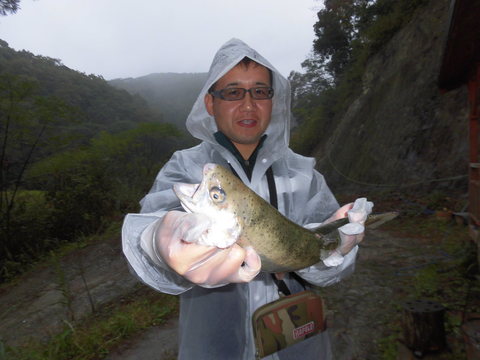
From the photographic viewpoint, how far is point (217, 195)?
147 cm

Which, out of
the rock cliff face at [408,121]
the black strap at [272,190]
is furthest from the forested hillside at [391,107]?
the black strap at [272,190]

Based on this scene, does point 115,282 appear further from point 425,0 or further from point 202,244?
point 425,0

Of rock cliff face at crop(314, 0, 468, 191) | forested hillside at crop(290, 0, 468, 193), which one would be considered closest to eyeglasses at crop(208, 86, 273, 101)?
forested hillside at crop(290, 0, 468, 193)

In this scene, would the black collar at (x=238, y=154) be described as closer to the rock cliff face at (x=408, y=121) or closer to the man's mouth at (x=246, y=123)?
the man's mouth at (x=246, y=123)

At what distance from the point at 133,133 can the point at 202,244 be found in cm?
1717

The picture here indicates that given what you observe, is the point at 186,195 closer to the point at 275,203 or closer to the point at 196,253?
the point at 196,253

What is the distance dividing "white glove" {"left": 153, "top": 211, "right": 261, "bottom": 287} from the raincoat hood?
87 cm

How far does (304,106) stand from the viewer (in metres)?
28.9

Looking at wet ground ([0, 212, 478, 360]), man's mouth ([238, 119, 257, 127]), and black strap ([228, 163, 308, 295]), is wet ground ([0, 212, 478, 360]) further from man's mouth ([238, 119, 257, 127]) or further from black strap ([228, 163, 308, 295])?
man's mouth ([238, 119, 257, 127])

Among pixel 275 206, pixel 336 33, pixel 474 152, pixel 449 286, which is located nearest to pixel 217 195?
pixel 275 206

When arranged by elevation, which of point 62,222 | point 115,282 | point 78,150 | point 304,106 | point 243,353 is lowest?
point 115,282

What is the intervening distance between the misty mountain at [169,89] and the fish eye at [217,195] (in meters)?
64.9

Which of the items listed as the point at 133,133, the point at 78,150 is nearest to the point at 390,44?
the point at 133,133

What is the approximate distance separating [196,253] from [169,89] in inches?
4101
